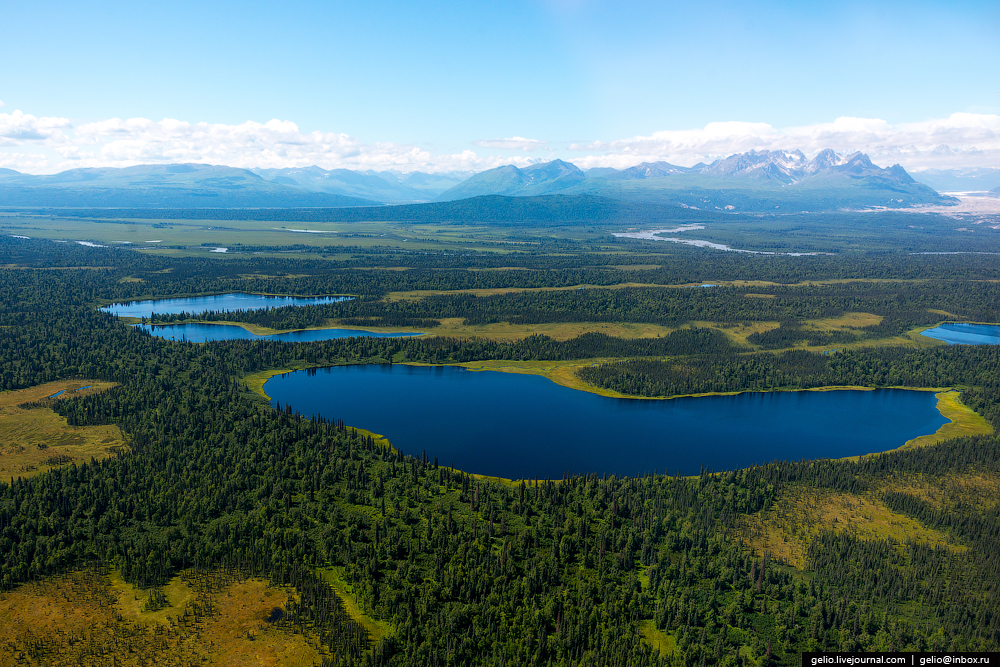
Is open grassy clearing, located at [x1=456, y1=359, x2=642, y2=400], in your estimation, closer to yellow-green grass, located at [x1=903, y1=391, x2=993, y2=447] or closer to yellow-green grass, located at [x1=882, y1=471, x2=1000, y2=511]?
yellow-green grass, located at [x1=903, y1=391, x2=993, y2=447]

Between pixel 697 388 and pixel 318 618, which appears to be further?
pixel 697 388

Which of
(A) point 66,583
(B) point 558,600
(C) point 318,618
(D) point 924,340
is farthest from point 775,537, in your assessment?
(D) point 924,340

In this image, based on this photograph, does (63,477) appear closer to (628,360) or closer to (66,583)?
(66,583)

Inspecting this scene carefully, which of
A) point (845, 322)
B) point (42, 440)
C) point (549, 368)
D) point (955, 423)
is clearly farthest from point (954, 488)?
point (42, 440)

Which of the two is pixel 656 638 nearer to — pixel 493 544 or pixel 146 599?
pixel 493 544

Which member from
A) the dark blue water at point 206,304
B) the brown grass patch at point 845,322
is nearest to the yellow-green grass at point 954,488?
the brown grass patch at point 845,322
